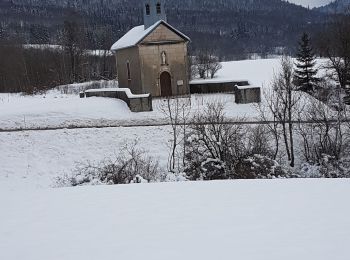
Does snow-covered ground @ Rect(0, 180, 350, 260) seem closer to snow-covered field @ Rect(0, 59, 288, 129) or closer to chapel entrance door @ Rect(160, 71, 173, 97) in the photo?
snow-covered field @ Rect(0, 59, 288, 129)

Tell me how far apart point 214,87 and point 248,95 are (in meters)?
5.31

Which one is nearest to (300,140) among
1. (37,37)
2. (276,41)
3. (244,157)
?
(244,157)

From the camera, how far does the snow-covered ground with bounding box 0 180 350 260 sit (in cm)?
633

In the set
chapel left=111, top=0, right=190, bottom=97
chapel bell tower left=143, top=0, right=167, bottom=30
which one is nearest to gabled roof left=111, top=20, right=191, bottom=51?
chapel left=111, top=0, right=190, bottom=97

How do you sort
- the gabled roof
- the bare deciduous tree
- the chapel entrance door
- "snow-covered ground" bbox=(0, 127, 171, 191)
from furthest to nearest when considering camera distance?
the chapel entrance door → the gabled roof → the bare deciduous tree → "snow-covered ground" bbox=(0, 127, 171, 191)

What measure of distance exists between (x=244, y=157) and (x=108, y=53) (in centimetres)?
5841

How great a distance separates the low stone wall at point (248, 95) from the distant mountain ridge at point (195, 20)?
53944mm

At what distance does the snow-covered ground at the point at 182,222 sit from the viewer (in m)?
6.33

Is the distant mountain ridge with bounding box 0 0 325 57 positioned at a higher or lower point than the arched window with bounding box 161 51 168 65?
higher

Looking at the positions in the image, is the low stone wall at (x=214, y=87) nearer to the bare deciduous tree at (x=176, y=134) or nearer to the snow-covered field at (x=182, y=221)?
the bare deciduous tree at (x=176, y=134)

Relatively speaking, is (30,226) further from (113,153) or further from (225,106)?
(225,106)

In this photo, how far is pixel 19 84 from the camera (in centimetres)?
5312

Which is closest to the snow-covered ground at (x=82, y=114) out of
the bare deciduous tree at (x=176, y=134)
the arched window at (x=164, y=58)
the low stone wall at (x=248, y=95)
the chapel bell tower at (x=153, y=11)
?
the low stone wall at (x=248, y=95)

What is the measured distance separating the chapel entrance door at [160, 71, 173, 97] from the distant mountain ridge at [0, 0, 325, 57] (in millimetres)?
48131
